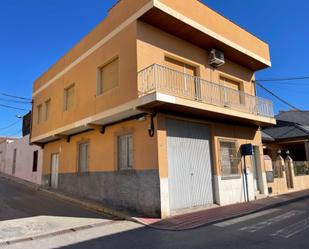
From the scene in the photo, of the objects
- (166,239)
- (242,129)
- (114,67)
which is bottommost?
(166,239)

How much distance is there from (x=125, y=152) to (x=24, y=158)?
1484 cm

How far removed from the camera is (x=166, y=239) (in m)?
6.86

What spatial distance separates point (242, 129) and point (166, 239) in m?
8.51

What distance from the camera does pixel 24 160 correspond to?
2248cm

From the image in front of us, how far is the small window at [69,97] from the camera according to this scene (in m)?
14.6

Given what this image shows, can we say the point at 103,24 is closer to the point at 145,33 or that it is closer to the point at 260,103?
the point at 145,33

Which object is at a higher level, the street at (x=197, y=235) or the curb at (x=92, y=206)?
the curb at (x=92, y=206)

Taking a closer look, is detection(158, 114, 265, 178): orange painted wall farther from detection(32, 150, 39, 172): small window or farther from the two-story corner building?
detection(32, 150, 39, 172): small window

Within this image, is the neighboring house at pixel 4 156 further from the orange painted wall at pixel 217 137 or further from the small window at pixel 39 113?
the orange painted wall at pixel 217 137

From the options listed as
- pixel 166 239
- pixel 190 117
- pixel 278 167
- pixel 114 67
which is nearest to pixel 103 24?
pixel 114 67

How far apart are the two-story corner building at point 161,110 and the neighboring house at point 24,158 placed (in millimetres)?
5409

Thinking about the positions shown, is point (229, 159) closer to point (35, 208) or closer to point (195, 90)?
point (195, 90)

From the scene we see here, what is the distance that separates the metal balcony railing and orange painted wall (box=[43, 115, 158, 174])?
4.59 ft

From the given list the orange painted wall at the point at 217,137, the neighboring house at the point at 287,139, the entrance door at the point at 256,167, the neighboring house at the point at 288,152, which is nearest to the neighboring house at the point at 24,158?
the orange painted wall at the point at 217,137
